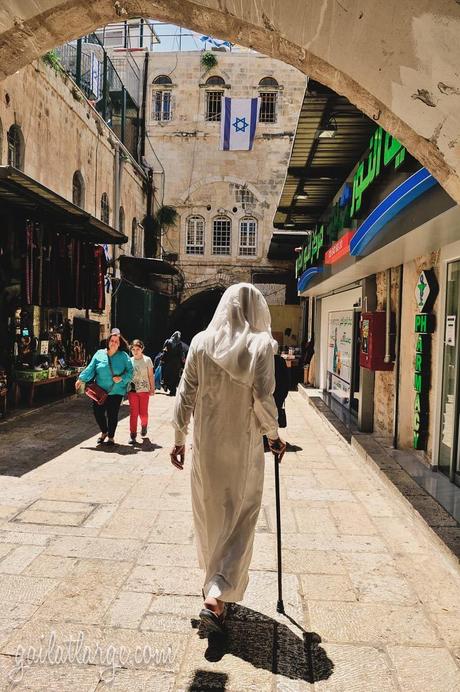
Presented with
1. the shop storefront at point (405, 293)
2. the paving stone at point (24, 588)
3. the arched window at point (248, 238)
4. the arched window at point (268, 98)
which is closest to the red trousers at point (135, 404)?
the shop storefront at point (405, 293)

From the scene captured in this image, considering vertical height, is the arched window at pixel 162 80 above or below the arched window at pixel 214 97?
above

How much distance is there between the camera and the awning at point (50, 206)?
25.1 feet

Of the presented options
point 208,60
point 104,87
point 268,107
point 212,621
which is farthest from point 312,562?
point 208,60

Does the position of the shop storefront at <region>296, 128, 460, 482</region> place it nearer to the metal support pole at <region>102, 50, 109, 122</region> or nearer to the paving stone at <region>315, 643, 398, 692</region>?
the paving stone at <region>315, 643, 398, 692</region>

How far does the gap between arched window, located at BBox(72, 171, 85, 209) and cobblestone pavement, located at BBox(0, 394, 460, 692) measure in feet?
32.8

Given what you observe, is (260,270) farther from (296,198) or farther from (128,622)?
(128,622)

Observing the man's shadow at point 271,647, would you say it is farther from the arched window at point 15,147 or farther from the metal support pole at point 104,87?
the metal support pole at point 104,87

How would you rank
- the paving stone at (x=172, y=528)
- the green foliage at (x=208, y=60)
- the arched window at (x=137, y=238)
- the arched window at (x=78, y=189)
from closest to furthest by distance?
the paving stone at (x=172, y=528) < the arched window at (x=78, y=189) < the arched window at (x=137, y=238) < the green foliage at (x=208, y=60)

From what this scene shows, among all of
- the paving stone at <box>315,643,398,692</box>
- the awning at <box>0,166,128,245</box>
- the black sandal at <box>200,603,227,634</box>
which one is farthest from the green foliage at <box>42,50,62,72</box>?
the paving stone at <box>315,643,398,692</box>

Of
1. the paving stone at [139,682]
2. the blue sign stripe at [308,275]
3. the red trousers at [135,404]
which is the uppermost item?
the blue sign stripe at [308,275]

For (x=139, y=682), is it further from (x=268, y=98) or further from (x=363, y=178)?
(x=268, y=98)

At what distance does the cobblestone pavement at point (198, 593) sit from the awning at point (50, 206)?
161 inches

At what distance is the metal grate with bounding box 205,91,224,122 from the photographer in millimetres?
23203

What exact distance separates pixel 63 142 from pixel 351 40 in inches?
490
